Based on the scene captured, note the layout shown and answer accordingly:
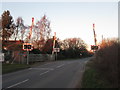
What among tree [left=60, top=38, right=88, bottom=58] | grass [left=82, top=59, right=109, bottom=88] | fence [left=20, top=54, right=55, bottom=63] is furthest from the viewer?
tree [left=60, top=38, right=88, bottom=58]

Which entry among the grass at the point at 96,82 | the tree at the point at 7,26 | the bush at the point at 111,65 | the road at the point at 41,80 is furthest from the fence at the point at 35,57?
the bush at the point at 111,65

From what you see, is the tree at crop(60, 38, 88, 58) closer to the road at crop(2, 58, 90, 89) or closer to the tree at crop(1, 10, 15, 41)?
the tree at crop(1, 10, 15, 41)

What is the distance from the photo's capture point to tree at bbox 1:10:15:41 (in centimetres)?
4766

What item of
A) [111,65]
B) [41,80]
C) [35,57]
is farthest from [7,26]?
[111,65]

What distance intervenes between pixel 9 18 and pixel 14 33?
14.4 feet

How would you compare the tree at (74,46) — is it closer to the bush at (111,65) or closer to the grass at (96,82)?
the grass at (96,82)

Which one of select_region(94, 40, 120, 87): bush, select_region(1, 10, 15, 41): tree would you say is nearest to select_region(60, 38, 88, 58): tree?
select_region(1, 10, 15, 41): tree

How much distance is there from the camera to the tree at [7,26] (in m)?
47.7

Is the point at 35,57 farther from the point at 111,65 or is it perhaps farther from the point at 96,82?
the point at 111,65

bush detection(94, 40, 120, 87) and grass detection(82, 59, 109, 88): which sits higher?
bush detection(94, 40, 120, 87)

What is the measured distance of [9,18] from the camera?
165 ft

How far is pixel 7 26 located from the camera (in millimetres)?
49188

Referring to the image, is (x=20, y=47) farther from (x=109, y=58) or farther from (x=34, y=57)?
(x=109, y=58)

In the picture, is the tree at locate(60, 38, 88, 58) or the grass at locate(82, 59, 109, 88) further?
the tree at locate(60, 38, 88, 58)
